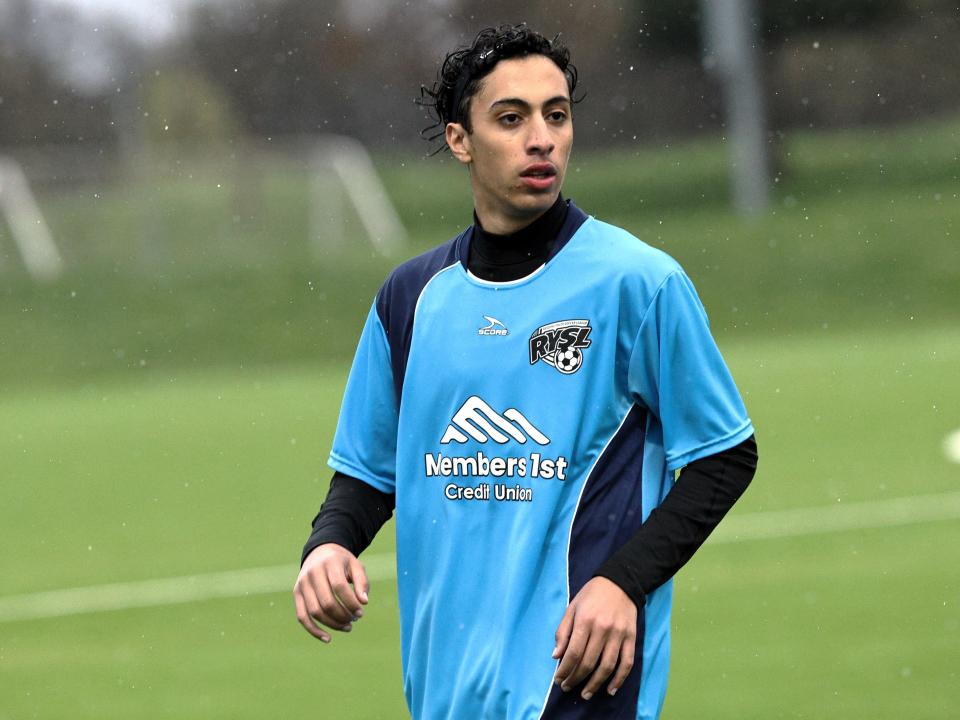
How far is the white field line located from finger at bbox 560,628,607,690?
6.24 meters

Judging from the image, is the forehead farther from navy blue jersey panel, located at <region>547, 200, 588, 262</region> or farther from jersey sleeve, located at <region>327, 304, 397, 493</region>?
jersey sleeve, located at <region>327, 304, 397, 493</region>

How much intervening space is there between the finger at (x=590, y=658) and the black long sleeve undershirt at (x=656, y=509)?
10 centimetres

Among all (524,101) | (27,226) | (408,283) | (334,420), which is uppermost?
(524,101)

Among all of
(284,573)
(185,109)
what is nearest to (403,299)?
(284,573)

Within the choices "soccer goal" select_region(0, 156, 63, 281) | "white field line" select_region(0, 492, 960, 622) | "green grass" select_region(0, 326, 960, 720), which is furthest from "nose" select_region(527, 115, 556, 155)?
"soccer goal" select_region(0, 156, 63, 281)

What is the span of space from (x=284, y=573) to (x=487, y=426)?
21.7 ft

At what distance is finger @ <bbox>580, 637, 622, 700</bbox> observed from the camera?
3266 mm

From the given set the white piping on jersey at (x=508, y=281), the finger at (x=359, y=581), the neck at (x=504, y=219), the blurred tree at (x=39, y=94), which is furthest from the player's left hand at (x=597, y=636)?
the blurred tree at (x=39, y=94)

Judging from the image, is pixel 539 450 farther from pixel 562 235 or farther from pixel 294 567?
pixel 294 567

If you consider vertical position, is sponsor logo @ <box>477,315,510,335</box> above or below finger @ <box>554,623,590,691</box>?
above

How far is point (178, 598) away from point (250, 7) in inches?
1290

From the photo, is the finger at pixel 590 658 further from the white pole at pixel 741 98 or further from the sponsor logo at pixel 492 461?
the white pole at pixel 741 98

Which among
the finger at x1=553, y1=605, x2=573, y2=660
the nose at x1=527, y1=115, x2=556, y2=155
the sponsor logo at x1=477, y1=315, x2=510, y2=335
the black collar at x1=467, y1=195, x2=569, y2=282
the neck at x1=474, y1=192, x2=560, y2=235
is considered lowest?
the finger at x1=553, y1=605, x2=573, y2=660

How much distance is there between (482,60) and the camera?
369 centimetres
